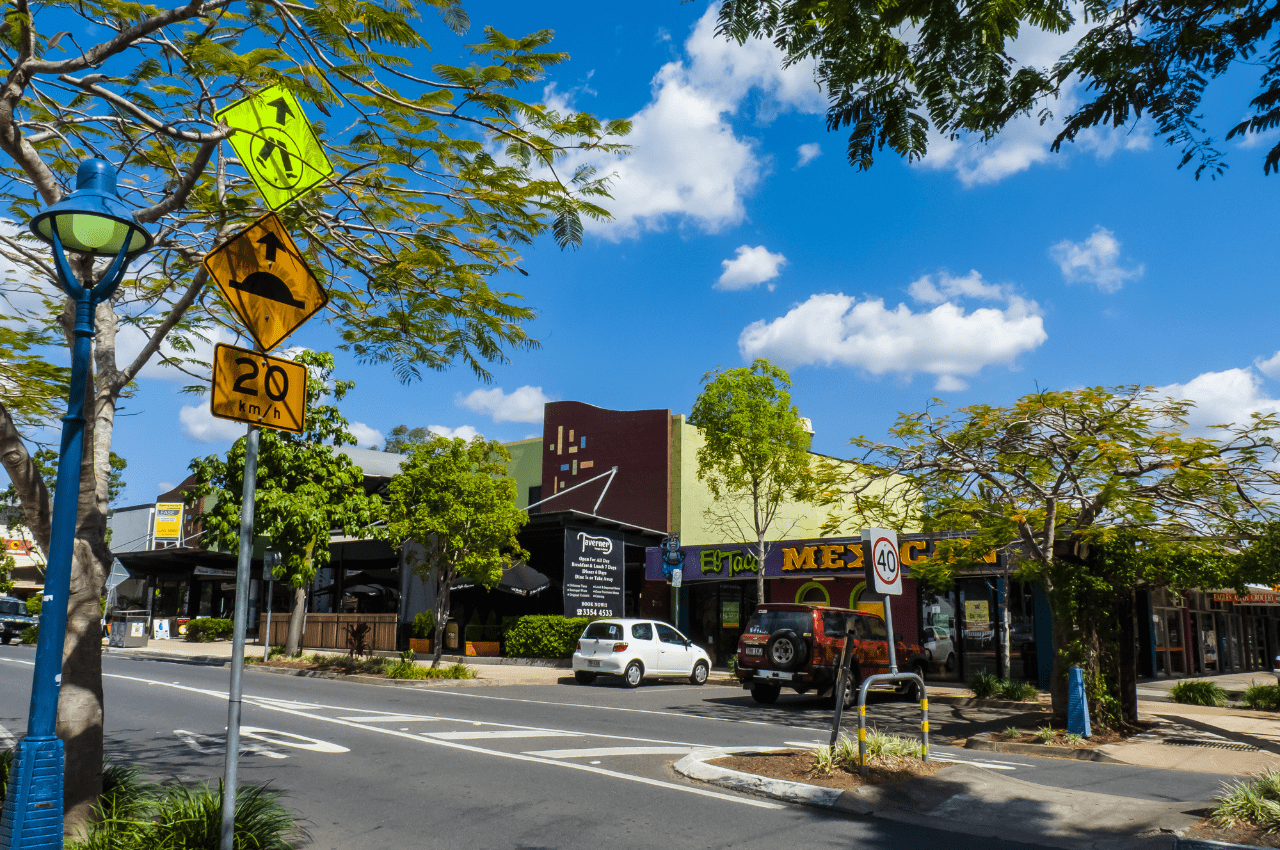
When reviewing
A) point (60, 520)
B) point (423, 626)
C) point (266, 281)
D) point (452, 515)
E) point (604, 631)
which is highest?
point (266, 281)

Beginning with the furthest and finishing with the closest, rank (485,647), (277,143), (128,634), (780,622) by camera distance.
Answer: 1. (128,634)
2. (485,647)
3. (780,622)
4. (277,143)

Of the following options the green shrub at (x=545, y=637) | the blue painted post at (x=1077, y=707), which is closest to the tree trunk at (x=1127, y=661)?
the blue painted post at (x=1077, y=707)

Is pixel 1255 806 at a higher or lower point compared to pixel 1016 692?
higher

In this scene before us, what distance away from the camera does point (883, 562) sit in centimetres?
949

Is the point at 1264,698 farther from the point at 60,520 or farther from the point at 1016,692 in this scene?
the point at 60,520

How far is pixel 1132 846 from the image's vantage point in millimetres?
6535

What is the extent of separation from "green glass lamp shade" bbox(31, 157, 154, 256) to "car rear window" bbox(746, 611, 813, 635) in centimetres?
1441

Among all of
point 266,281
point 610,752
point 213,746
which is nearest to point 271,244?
point 266,281

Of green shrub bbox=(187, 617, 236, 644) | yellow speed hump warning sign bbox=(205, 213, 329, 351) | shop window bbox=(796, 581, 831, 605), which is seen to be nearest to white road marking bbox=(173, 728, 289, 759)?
yellow speed hump warning sign bbox=(205, 213, 329, 351)

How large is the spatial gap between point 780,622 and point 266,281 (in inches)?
560

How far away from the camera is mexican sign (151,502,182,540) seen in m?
43.9

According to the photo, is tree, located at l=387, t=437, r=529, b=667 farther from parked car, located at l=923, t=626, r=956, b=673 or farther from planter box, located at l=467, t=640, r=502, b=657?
parked car, located at l=923, t=626, r=956, b=673

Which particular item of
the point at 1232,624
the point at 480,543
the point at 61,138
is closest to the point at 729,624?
the point at 480,543

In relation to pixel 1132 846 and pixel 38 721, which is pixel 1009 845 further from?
pixel 38 721
